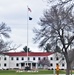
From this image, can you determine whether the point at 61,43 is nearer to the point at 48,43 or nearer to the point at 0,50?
the point at 48,43

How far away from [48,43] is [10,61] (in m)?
109

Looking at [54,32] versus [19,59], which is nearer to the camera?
[54,32]

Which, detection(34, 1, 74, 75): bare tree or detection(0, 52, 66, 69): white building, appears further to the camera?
detection(0, 52, 66, 69): white building

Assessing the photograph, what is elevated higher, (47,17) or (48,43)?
(47,17)

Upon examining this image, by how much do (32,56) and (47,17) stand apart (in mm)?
108207

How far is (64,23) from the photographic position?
5259 cm

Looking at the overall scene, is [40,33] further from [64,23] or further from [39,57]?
[39,57]

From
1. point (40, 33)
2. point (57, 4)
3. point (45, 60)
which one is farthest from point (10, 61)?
point (57, 4)

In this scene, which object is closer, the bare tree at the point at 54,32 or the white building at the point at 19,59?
the bare tree at the point at 54,32

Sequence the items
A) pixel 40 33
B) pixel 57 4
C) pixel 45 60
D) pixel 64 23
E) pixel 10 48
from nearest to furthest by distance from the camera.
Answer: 1. pixel 57 4
2. pixel 64 23
3. pixel 40 33
4. pixel 10 48
5. pixel 45 60

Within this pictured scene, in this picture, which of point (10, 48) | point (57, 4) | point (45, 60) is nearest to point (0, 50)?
point (10, 48)

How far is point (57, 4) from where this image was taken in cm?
2211

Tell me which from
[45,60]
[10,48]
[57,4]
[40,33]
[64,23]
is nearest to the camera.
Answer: [57,4]

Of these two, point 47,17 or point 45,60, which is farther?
point 45,60
